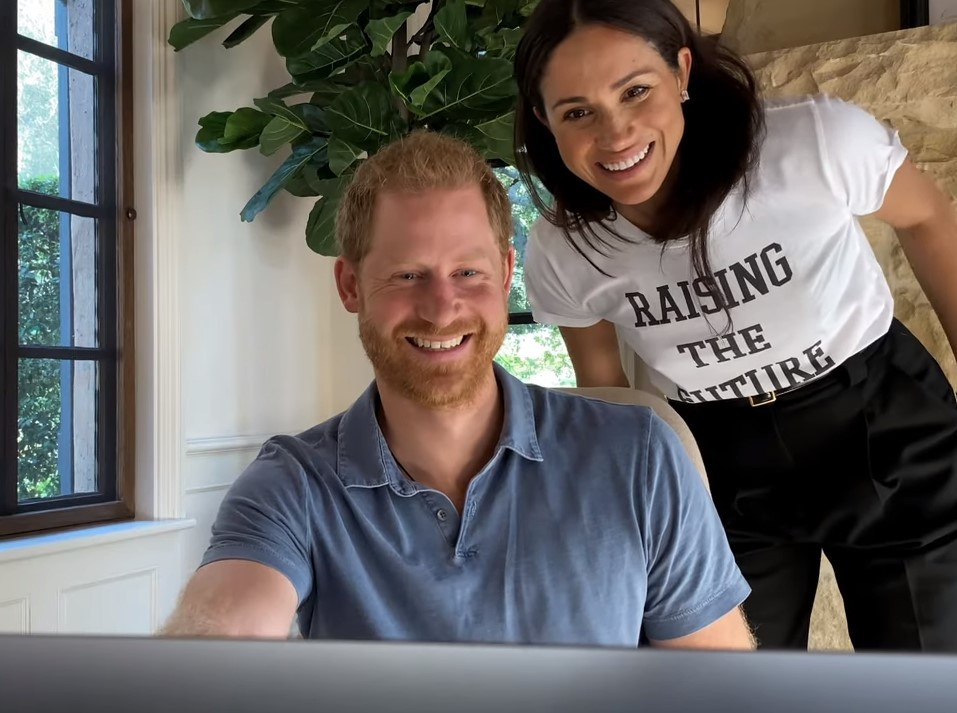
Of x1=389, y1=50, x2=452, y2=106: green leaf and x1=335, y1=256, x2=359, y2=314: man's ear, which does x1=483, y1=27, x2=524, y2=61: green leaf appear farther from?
x1=335, y1=256, x2=359, y2=314: man's ear

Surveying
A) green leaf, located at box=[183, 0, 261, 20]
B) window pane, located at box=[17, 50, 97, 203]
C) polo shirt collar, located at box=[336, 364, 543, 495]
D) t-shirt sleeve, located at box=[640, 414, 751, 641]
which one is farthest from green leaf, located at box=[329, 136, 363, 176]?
t-shirt sleeve, located at box=[640, 414, 751, 641]

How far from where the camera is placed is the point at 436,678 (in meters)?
0.11

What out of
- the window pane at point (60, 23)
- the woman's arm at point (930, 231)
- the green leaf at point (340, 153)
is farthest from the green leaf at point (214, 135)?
the woman's arm at point (930, 231)

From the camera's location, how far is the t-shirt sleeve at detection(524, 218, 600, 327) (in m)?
1.03

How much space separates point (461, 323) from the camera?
803 mm

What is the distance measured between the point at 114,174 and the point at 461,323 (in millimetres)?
1604

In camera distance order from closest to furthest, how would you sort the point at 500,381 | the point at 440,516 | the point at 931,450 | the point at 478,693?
the point at 478,693 < the point at 440,516 < the point at 500,381 < the point at 931,450

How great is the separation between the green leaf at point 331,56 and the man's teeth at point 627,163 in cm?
123

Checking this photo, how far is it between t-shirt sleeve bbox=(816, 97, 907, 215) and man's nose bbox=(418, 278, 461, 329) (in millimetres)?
422

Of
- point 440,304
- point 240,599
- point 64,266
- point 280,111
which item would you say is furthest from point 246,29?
point 240,599

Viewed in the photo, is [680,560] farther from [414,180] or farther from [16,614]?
[16,614]

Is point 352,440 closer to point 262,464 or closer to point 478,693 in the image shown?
point 262,464

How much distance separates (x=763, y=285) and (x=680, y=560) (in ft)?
1.14

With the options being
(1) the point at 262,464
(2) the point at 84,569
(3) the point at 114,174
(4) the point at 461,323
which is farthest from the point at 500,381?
(3) the point at 114,174
